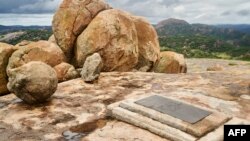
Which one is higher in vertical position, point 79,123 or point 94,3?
point 94,3

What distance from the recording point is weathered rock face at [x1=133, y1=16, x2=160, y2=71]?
2039 centimetres

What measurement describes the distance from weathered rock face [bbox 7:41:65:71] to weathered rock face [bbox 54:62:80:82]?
22.2 inches

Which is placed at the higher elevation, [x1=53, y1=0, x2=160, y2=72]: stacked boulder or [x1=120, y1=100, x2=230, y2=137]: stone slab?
[x1=53, y1=0, x2=160, y2=72]: stacked boulder

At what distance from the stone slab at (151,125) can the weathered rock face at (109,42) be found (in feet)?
24.8

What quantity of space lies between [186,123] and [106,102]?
3.73 m

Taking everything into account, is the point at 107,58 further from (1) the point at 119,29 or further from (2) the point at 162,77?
(2) the point at 162,77

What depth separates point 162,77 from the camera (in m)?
15.8

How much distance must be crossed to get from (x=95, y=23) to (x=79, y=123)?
9.24 metres

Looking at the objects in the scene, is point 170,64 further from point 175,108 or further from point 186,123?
point 186,123

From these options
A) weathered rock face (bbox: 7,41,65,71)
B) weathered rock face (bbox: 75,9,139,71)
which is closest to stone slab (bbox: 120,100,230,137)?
weathered rock face (bbox: 7,41,65,71)

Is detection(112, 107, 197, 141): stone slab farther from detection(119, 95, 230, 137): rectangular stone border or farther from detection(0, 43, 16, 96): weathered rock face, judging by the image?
detection(0, 43, 16, 96): weathered rock face

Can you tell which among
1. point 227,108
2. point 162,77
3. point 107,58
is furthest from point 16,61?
point 227,108

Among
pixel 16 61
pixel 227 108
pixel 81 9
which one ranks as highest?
pixel 81 9

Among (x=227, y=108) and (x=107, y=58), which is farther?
(x=107, y=58)
